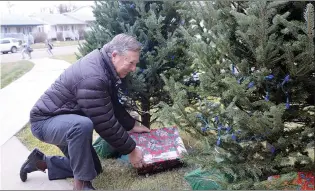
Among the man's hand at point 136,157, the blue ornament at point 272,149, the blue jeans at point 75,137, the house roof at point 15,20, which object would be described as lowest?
the man's hand at point 136,157

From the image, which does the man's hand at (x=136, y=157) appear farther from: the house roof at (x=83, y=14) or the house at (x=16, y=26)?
the house roof at (x=83, y=14)

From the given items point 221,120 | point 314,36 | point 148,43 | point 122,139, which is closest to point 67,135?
point 122,139

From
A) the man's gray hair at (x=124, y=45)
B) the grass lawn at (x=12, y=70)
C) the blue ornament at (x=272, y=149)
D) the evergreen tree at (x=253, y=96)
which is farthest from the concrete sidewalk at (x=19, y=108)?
the blue ornament at (x=272, y=149)

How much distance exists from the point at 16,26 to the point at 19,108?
1.10m

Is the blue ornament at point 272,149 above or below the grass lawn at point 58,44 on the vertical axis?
below

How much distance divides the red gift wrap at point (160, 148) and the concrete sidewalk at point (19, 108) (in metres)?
0.83

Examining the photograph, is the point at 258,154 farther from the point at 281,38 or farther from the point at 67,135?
the point at 67,135

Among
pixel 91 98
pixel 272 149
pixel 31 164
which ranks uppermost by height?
pixel 91 98

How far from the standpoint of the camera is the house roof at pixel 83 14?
4.06 m

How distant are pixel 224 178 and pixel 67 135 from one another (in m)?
1.35

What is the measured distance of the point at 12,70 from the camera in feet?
13.1

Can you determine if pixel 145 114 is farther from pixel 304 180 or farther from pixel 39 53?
pixel 304 180

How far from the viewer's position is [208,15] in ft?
8.48

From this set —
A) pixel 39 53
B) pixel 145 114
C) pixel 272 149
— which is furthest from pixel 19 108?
pixel 272 149
